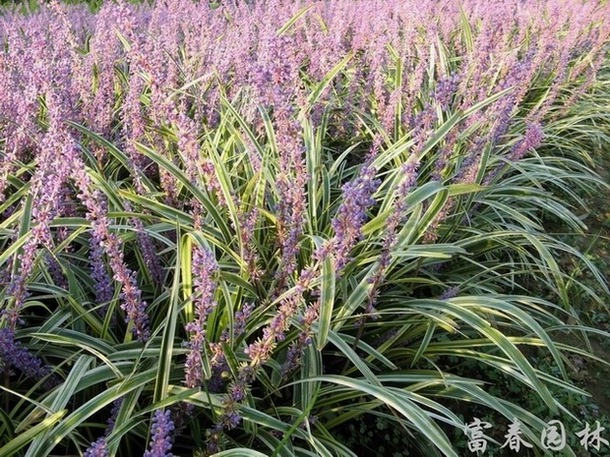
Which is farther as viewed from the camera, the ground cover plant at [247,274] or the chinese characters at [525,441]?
the chinese characters at [525,441]

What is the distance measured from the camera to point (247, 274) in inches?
85.4

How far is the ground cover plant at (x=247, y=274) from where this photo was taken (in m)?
1.63

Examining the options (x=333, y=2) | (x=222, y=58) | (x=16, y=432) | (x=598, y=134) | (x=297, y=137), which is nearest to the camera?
(x=16, y=432)

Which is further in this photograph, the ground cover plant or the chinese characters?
the chinese characters

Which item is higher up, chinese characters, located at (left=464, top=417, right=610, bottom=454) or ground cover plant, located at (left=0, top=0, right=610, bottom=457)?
ground cover plant, located at (left=0, top=0, right=610, bottom=457)

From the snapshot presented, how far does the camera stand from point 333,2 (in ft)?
19.8

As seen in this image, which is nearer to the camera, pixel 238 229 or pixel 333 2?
pixel 238 229

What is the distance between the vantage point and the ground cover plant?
163 cm

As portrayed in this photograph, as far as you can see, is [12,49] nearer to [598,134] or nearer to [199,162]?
[199,162]

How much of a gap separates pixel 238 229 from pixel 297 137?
0.43m


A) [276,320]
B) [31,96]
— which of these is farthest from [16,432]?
[31,96]

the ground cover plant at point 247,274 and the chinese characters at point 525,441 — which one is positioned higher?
the ground cover plant at point 247,274

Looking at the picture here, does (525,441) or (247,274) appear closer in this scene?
(247,274)

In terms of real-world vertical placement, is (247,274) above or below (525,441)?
above
